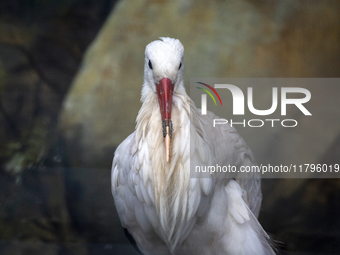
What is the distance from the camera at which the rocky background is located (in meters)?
1.23

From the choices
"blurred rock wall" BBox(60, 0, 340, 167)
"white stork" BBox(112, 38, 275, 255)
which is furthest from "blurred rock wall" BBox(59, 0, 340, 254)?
"white stork" BBox(112, 38, 275, 255)

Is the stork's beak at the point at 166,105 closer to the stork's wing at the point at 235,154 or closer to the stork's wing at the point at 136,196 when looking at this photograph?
the stork's wing at the point at 136,196

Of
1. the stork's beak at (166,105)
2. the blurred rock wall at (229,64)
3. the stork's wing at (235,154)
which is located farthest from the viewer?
the blurred rock wall at (229,64)

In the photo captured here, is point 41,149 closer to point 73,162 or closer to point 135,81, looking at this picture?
point 73,162

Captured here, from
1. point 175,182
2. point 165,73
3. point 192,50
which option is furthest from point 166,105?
point 192,50

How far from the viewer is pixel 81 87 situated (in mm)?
1284

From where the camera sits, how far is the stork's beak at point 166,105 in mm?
765

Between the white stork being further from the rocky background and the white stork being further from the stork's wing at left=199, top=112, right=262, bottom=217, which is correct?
the rocky background

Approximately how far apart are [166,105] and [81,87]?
0.65m

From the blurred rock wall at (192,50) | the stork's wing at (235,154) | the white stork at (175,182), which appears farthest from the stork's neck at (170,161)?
the blurred rock wall at (192,50)

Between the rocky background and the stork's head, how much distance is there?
0.35 metres

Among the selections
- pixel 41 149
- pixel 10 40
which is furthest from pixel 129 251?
pixel 10 40

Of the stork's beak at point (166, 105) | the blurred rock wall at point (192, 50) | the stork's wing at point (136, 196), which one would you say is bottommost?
the stork's wing at point (136, 196)

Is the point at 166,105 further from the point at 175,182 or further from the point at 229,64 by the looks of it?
the point at 229,64
